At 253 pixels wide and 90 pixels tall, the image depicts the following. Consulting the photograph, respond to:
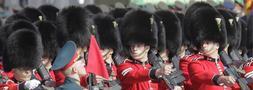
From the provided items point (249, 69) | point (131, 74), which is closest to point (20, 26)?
point (131, 74)

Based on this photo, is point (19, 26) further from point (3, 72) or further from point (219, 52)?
point (219, 52)

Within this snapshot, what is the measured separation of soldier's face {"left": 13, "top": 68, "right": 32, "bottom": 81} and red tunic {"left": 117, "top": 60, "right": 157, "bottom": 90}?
790 millimetres

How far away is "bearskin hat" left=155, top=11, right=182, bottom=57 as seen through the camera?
27.0 ft

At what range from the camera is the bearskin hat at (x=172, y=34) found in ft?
27.0

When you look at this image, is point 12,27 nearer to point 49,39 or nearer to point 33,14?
point 49,39

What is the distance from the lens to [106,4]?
12352mm

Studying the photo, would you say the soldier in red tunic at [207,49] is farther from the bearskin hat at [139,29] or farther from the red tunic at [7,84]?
the red tunic at [7,84]

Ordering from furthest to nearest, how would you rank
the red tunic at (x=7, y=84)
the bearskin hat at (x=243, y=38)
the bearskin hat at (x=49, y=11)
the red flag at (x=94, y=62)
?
1. the bearskin hat at (x=243, y=38)
2. the bearskin hat at (x=49, y=11)
3. the red tunic at (x=7, y=84)
4. the red flag at (x=94, y=62)

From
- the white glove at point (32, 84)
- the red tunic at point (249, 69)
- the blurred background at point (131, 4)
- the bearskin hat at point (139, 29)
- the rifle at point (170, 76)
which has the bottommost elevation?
the blurred background at point (131, 4)

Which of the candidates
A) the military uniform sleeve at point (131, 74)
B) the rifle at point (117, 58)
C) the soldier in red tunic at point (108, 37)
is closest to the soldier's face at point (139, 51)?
the military uniform sleeve at point (131, 74)

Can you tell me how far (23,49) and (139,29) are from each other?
1.08 m

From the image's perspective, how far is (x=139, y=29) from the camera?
7.26 meters

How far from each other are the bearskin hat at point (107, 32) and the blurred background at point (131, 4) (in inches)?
144

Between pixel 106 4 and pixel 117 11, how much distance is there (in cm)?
344
